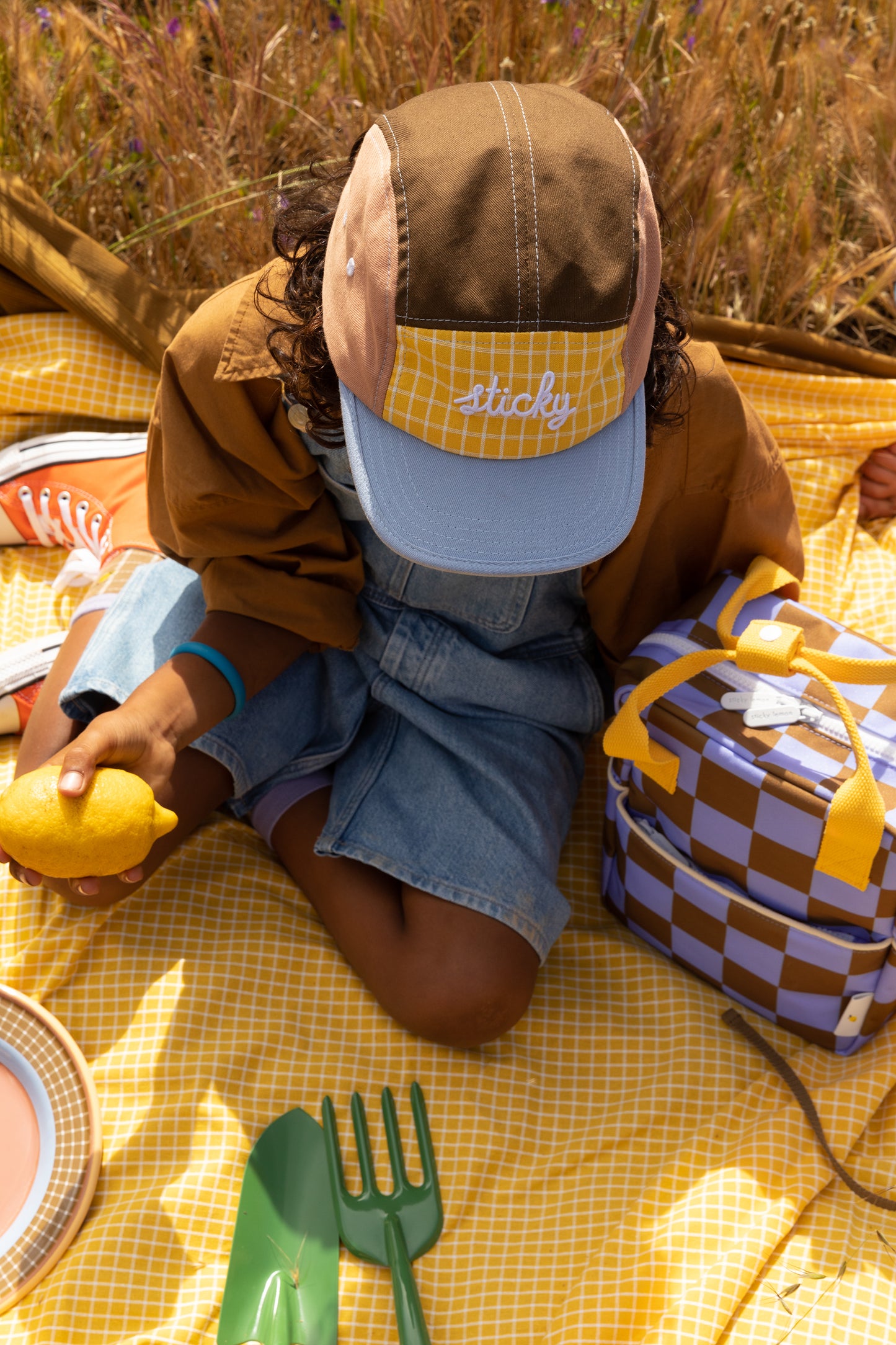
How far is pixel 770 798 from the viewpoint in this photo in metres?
1.20

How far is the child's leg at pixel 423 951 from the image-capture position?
4.42 ft

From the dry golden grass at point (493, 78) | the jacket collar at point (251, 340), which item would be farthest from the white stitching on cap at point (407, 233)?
the dry golden grass at point (493, 78)

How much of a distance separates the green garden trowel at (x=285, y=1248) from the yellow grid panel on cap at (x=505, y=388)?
857 mm

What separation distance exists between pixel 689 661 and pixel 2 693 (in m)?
1.01

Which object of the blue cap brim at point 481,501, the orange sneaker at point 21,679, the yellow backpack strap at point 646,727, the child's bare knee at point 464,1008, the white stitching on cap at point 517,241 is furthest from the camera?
the orange sneaker at point 21,679

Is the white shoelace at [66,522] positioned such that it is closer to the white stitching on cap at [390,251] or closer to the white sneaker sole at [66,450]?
the white sneaker sole at [66,450]

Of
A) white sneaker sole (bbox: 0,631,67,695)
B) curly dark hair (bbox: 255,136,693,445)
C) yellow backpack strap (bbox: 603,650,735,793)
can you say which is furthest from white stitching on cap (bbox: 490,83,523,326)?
white sneaker sole (bbox: 0,631,67,695)

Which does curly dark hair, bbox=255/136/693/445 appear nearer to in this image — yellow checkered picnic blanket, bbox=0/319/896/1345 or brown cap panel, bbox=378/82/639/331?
brown cap panel, bbox=378/82/639/331

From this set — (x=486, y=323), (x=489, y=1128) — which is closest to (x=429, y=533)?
(x=486, y=323)

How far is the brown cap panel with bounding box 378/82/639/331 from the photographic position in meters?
0.91

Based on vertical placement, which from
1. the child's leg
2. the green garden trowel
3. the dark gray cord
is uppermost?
the child's leg

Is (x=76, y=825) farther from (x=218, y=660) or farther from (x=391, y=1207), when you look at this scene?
(x=391, y=1207)

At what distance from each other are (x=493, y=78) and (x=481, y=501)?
1.19m

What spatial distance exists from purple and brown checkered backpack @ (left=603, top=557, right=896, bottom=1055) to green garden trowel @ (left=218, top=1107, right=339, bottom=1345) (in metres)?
0.55
